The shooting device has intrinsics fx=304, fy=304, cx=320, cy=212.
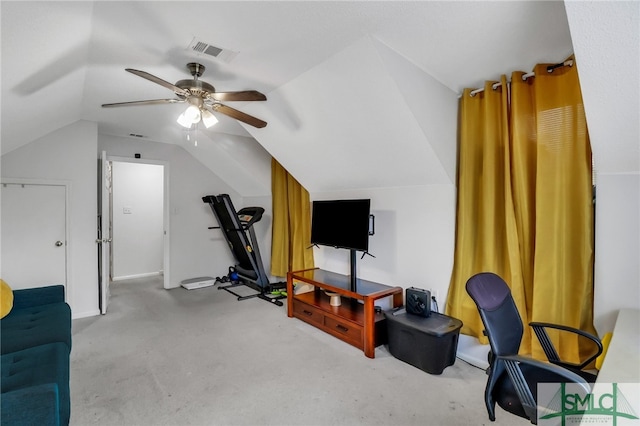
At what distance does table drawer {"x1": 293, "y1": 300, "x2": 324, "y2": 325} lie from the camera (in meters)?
3.44

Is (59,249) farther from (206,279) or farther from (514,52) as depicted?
(514,52)

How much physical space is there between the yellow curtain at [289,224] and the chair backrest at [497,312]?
2.94 m

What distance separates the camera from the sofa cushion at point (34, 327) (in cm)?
209

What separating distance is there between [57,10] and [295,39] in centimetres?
131

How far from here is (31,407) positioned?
49.9 inches

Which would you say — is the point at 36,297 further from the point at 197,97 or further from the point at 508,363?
the point at 508,363

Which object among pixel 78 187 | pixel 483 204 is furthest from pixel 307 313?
pixel 78 187

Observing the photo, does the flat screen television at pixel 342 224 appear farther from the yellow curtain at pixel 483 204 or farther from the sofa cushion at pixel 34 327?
the sofa cushion at pixel 34 327

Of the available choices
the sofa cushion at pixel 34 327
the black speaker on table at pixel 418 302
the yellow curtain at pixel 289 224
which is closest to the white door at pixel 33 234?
the sofa cushion at pixel 34 327

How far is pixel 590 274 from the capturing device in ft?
6.89

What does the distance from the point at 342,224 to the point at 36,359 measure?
2.64m

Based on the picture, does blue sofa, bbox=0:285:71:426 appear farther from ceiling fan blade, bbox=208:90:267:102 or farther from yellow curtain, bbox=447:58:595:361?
yellow curtain, bbox=447:58:595:361

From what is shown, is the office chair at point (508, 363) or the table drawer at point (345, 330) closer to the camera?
the office chair at point (508, 363)

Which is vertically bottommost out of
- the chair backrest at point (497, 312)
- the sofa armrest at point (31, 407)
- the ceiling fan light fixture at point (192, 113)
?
the sofa armrest at point (31, 407)
